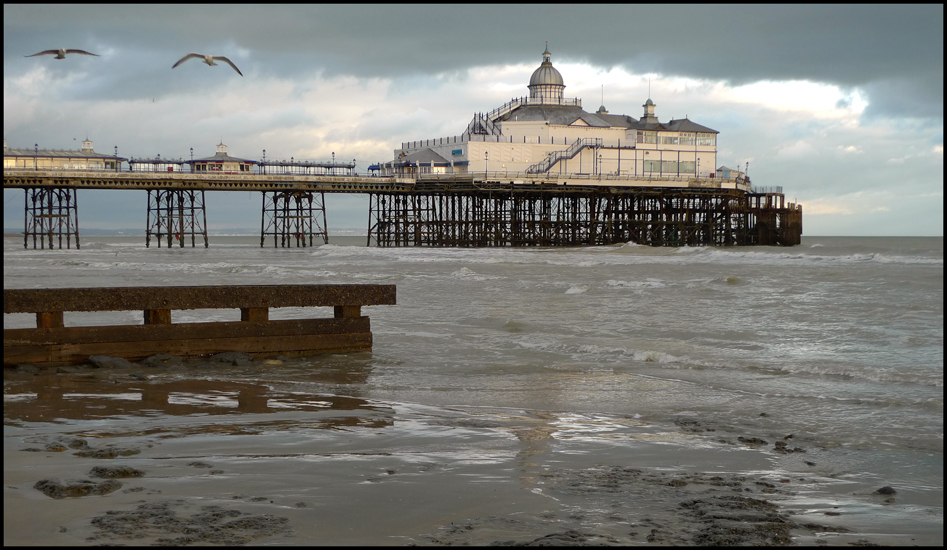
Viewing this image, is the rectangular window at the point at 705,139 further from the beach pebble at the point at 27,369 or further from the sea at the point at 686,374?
the beach pebble at the point at 27,369

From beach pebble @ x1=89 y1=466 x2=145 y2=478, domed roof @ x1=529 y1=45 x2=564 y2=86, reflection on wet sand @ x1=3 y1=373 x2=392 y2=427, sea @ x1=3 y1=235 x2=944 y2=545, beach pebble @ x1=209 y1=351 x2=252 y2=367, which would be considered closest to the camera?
beach pebble @ x1=89 y1=466 x2=145 y2=478

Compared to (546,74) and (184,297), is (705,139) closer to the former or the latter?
(546,74)

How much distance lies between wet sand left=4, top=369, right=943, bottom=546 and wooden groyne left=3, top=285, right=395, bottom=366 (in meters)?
1.76

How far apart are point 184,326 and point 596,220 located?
178 ft

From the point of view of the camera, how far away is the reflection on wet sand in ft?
22.2

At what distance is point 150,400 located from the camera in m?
7.45

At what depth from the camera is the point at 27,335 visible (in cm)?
894

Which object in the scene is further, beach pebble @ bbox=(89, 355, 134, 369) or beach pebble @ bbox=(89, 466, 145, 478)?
beach pebble @ bbox=(89, 355, 134, 369)

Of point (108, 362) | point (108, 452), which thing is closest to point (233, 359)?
point (108, 362)

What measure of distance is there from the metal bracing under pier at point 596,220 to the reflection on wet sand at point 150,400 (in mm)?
52836

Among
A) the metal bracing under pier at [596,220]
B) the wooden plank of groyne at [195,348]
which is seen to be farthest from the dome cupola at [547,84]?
the wooden plank of groyne at [195,348]

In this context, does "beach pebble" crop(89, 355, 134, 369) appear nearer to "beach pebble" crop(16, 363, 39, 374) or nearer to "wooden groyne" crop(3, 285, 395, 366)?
"wooden groyne" crop(3, 285, 395, 366)

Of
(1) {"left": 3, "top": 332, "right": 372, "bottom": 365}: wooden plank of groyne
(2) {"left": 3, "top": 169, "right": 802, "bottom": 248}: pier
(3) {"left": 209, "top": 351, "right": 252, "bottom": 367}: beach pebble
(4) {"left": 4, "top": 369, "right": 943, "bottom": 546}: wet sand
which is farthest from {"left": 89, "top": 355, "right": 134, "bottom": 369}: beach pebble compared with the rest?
(2) {"left": 3, "top": 169, "right": 802, "bottom": 248}: pier

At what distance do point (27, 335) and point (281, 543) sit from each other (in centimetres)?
646
